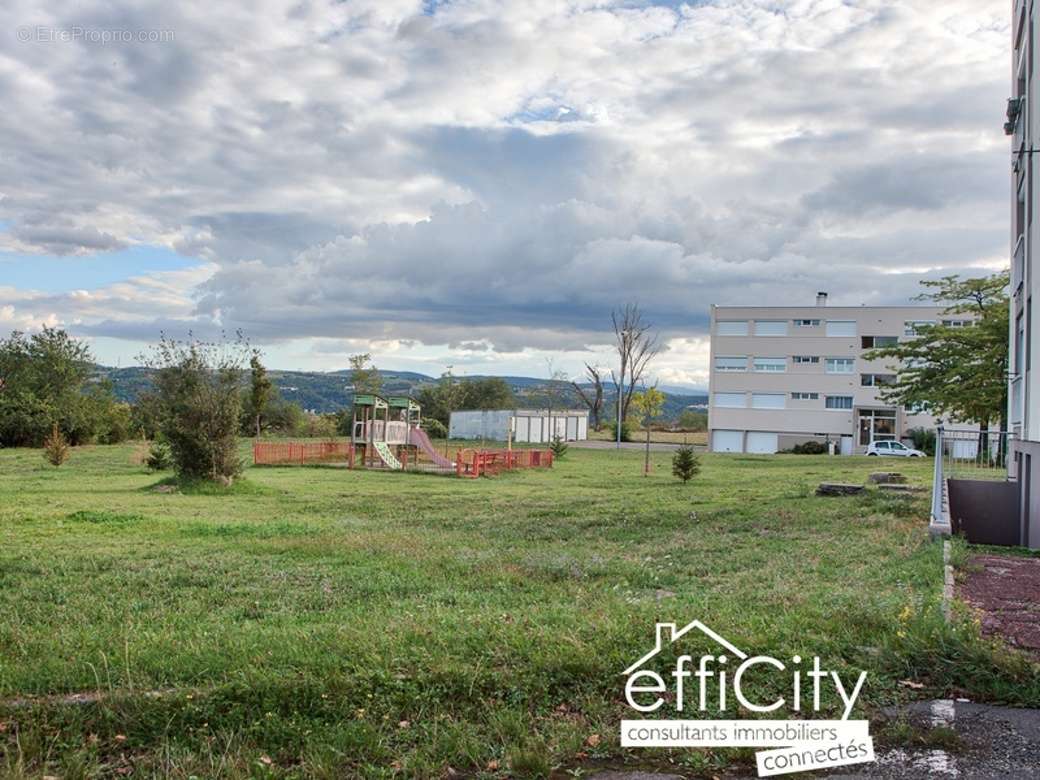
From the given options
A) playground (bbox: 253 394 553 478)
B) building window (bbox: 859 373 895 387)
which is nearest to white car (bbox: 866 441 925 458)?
building window (bbox: 859 373 895 387)

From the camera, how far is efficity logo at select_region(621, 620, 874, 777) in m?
3.93

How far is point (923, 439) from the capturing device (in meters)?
56.5

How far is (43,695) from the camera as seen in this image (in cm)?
461

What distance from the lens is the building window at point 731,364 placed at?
6562cm

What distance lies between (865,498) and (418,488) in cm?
1101

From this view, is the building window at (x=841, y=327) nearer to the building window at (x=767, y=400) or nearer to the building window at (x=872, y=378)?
the building window at (x=872, y=378)

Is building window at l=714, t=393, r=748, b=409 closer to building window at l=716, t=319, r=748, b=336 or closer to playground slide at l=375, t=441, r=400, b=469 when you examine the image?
building window at l=716, t=319, r=748, b=336

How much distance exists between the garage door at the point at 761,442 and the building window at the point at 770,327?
A: 7.31 meters

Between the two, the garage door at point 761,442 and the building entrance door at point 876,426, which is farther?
the garage door at point 761,442

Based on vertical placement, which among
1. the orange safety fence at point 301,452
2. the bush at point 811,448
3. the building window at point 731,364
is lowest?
the orange safety fence at point 301,452

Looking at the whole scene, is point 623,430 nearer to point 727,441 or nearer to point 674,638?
point 727,441

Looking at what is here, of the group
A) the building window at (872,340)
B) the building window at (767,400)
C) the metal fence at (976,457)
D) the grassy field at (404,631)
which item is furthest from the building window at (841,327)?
the grassy field at (404,631)

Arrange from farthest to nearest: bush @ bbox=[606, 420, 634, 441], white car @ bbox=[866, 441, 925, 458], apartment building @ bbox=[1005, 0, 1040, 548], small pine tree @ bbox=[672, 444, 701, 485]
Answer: bush @ bbox=[606, 420, 634, 441], white car @ bbox=[866, 441, 925, 458], small pine tree @ bbox=[672, 444, 701, 485], apartment building @ bbox=[1005, 0, 1040, 548]

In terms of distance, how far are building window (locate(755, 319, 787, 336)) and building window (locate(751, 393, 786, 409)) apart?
446cm
